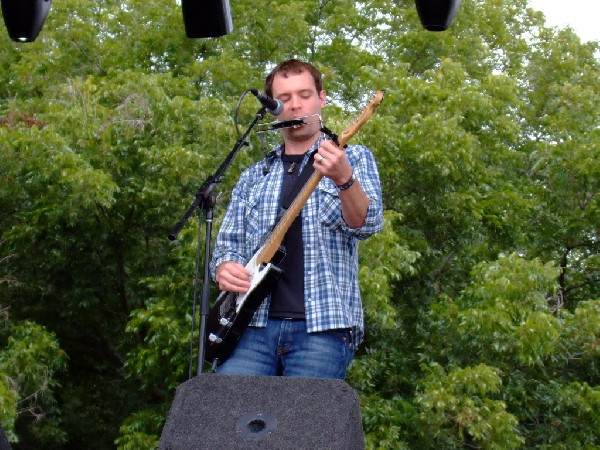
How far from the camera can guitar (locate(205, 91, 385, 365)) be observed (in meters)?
2.73

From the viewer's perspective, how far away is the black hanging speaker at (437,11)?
273 centimetres

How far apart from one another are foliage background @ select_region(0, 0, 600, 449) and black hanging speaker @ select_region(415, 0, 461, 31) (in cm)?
262

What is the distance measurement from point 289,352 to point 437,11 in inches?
40.0

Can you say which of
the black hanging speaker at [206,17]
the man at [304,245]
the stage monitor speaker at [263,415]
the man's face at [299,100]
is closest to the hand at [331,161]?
the man at [304,245]

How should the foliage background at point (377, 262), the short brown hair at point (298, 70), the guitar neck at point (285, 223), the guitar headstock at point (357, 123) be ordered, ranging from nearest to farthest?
the guitar headstock at point (357, 123)
the guitar neck at point (285, 223)
the short brown hair at point (298, 70)
the foliage background at point (377, 262)

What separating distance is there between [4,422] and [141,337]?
6.02 feet

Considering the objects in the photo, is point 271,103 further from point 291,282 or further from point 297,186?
point 291,282

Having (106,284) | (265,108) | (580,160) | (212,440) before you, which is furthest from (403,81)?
(212,440)

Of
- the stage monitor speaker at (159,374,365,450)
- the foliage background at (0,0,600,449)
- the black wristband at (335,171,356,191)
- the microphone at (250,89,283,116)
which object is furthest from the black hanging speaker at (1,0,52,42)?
the foliage background at (0,0,600,449)

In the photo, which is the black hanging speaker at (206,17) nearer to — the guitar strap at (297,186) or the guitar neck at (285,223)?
the guitar strap at (297,186)

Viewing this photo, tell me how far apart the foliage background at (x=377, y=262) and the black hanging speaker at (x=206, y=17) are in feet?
7.12

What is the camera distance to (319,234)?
2795 mm

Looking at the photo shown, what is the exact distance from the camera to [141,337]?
7.45 metres

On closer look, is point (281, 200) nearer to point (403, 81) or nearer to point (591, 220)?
point (403, 81)
